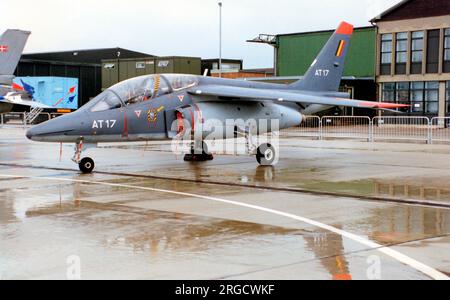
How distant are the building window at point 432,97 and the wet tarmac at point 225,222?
3056 centimetres

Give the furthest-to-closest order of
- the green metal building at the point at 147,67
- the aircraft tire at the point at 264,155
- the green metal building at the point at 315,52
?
the green metal building at the point at 147,67 → the green metal building at the point at 315,52 → the aircraft tire at the point at 264,155

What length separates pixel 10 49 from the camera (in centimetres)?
2820

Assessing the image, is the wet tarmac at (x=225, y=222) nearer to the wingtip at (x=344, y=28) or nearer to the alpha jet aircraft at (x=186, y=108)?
the alpha jet aircraft at (x=186, y=108)

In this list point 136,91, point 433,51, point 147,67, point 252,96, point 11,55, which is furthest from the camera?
point 147,67

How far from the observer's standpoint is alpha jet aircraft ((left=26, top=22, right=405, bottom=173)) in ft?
47.7

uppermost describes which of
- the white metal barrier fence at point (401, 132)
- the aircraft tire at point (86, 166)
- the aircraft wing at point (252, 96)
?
the aircraft wing at point (252, 96)

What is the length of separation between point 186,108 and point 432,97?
33.8 m

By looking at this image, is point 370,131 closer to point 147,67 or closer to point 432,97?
point 432,97

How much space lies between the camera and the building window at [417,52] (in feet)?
149

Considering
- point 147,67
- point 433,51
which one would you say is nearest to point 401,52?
point 433,51

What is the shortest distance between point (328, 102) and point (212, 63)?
138 feet

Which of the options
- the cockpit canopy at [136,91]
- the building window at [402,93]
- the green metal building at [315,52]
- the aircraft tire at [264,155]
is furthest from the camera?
the green metal building at [315,52]

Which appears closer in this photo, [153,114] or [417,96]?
[153,114]

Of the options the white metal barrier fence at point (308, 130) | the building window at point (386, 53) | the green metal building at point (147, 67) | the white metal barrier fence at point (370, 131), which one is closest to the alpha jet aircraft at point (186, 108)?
the white metal barrier fence at point (370, 131)
